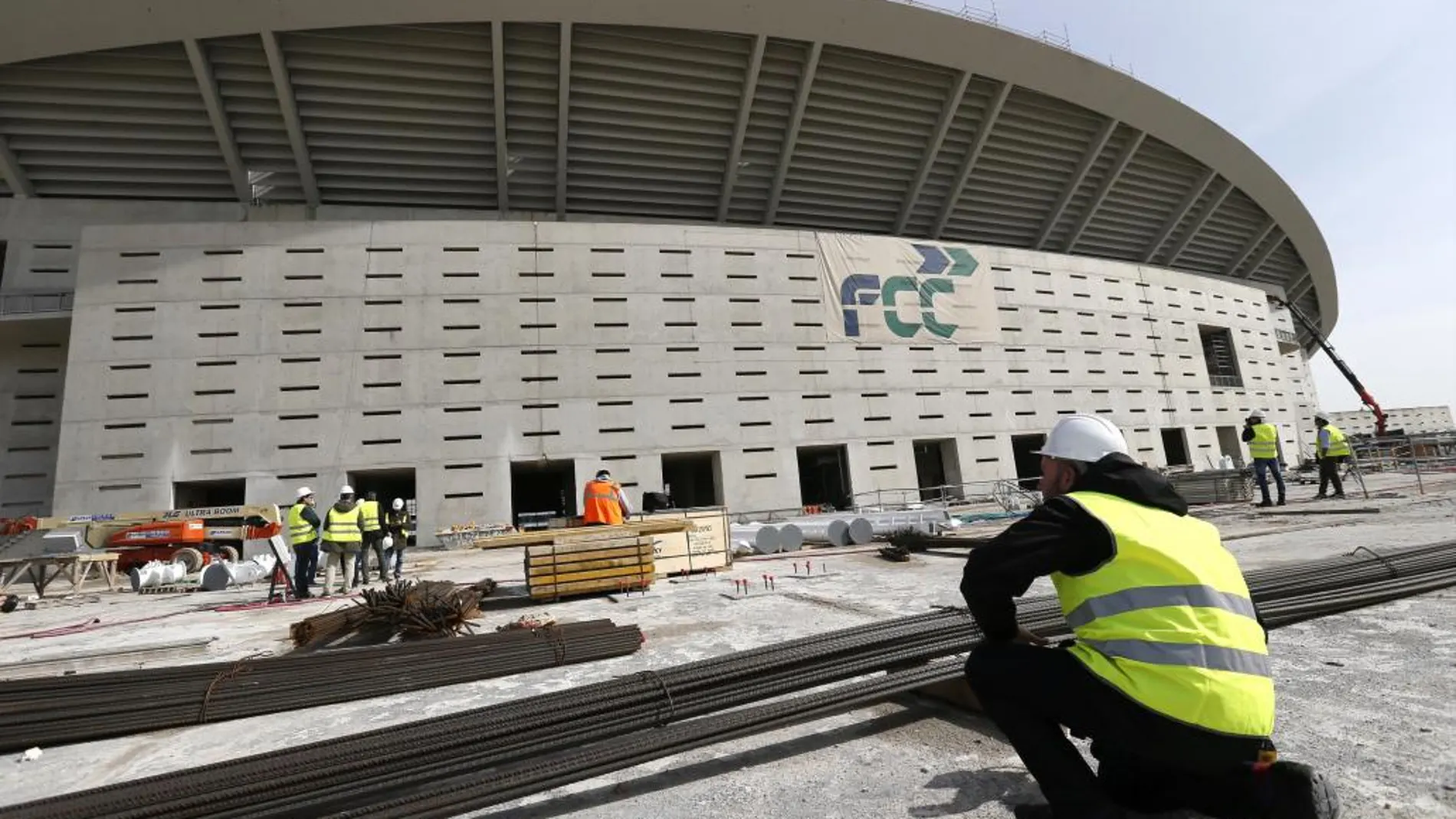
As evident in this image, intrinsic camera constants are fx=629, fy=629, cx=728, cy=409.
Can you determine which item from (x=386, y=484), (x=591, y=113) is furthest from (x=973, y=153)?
(x=386, y=484)

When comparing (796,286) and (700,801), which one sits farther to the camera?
(796,286)

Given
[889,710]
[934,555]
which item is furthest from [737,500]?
[889,710]


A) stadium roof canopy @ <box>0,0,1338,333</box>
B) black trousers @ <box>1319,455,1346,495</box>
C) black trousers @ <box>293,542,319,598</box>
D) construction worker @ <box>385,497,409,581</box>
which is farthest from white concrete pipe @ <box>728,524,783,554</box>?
stadium roof canopy @ <box>0,0,1338,333</box>

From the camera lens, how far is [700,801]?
7.20 ft

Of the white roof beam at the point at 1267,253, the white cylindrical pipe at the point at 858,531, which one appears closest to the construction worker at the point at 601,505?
the white cylindrical pipe at the point at 858,531

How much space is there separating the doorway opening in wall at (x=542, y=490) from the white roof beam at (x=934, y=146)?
15.9 m

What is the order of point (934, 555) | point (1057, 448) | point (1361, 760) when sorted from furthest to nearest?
point (934, 555)
point (1361, 760)
point (1057, 448)

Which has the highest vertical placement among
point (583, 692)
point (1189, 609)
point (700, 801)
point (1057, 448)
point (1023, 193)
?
point (1023, 193)

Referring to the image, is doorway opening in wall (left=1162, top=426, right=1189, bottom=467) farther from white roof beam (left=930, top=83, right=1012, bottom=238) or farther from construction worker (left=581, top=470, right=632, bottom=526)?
construction worker (left=581, top=470, right=632, bottom=526)

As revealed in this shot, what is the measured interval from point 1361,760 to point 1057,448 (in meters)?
1.47

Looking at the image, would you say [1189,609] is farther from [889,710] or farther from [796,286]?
[796,286]

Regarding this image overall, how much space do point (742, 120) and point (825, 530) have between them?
1491 centimetres

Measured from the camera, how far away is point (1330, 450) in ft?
38.2

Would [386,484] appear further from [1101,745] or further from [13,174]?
[1101,745]
